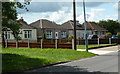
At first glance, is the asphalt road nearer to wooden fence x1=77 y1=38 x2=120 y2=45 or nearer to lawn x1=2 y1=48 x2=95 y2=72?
lawn x1=2 y1=48 x2=95 y2=72

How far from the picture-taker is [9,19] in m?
14.6

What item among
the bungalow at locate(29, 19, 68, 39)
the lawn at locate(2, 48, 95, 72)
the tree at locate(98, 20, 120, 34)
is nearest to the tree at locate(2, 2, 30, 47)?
the lawn at locate(2, 48, 95, 72)


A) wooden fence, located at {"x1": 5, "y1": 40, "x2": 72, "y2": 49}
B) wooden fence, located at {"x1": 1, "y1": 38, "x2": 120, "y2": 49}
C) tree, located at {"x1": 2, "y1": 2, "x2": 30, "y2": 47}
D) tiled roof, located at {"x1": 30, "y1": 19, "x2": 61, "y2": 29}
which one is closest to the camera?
tree, located at {"x1": 2, "y1": 2, "x2": 30, "y2": 47}

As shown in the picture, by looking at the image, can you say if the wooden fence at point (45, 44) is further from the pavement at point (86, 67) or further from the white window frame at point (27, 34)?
the white window frame at point (27, 34)

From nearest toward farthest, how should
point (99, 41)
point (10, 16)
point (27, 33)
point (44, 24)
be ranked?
1. point (10, 16)
2. point (99, 41)
3. point (27, 33)
4. point (44, 24)

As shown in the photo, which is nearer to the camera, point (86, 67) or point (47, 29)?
point (86, 67)

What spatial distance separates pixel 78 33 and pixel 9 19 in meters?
50.2

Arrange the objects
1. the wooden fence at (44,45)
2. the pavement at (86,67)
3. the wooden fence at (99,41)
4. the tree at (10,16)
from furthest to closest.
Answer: the wooden fence at (99,41), the wooden fence at (44,45), the tree at (10,16), the pavement at (86,67)

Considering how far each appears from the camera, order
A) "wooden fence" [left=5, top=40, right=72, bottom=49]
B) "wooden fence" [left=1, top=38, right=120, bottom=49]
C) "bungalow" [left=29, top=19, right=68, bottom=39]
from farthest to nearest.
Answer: "bungalow" [left=29, top=19, right=68, bottom=39] < "wooden fence" [left=1, top=38, right=120, bottom=49] < "wooden fence" [left=5, top=40, right=72, bottom=49]

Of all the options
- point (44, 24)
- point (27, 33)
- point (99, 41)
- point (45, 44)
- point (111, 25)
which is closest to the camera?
point (45, 44)

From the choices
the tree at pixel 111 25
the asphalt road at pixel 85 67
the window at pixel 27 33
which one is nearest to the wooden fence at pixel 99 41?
the window at pixel 27 33

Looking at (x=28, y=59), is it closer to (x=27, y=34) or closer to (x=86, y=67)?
(x=86, y=67)

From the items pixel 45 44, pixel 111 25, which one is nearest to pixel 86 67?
pixel 45 44

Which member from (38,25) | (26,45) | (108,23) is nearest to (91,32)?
(38,25)
